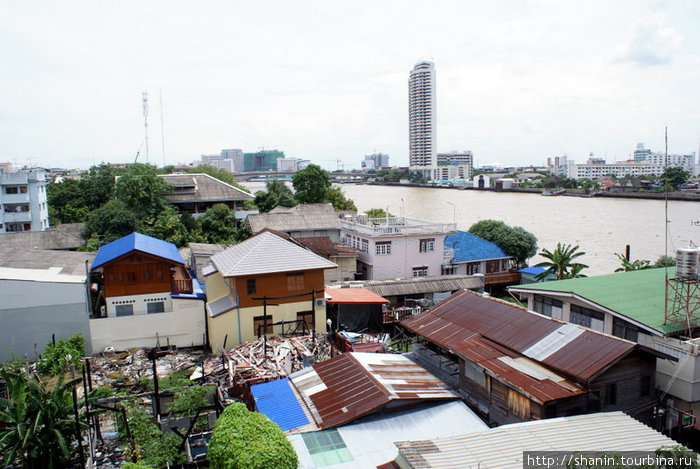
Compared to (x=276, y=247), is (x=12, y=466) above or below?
below

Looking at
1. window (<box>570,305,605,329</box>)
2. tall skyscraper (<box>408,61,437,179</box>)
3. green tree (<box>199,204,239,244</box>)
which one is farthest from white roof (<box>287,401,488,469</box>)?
tall skyscraper (<box>408,61,437,179</box>)

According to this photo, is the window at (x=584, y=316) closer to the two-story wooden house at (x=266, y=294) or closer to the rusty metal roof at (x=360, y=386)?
the rusty metal roof at (x=360, y=386)

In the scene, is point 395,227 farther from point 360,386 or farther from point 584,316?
point 360,386

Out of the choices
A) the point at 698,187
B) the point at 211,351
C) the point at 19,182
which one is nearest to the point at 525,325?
the point at 211,351

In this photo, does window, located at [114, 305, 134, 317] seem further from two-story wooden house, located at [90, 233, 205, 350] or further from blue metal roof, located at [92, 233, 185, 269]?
blue metal roof, located at [92, 233, 185, 269]

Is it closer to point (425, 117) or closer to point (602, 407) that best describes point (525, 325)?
point (602, 407)

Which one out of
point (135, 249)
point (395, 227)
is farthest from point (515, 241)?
point (135, 249)
